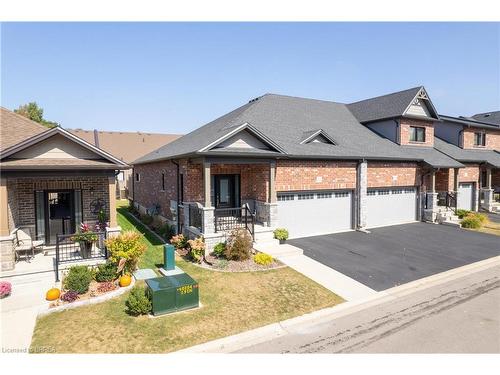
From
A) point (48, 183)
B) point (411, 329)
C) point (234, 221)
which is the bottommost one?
point (411, 329)

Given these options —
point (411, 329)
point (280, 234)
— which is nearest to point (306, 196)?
point (280, 234)

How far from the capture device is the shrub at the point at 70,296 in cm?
903

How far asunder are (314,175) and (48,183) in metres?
12.7

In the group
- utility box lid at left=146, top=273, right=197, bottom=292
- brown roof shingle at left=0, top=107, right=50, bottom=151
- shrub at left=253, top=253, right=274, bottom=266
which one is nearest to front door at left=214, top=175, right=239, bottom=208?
shrub at left=253, top=253, right=274, bottom=266

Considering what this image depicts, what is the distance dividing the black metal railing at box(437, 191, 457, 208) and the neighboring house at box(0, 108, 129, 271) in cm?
2227

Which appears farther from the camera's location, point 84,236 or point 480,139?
point 480,139

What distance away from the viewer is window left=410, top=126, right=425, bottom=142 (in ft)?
77.5

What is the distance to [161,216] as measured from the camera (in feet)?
65.4

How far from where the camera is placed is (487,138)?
2973 centimetres

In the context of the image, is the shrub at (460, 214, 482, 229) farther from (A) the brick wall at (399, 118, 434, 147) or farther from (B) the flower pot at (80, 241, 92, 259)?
(B) the flower pot at (80, 241, 92, 259)

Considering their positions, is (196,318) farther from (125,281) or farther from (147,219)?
(147,219)

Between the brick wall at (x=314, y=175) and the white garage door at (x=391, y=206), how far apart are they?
90.2 inches

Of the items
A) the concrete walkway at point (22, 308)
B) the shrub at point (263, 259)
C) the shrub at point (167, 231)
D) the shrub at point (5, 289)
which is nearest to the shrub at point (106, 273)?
the concrete walkway at point (22, 308)

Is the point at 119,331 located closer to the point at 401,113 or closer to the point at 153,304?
the point at 153,304
